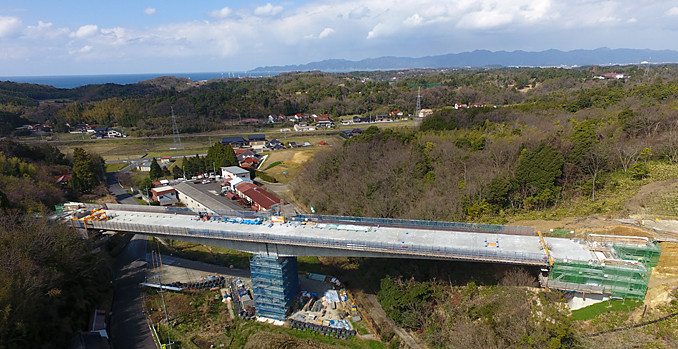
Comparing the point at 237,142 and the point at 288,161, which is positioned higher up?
the point at 237,142

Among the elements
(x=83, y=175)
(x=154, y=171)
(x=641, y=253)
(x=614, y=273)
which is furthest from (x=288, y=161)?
(x=641, y=253)

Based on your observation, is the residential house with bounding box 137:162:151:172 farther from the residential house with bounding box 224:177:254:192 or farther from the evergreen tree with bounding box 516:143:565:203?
the evergreen tree with bounding box 516:143:565:203

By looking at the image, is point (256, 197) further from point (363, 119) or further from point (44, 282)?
point (363, 119)

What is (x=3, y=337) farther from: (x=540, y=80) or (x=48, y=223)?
(x=540, y=80)

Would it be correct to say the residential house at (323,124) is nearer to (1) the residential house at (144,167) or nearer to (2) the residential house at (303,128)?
(2) the residential house at (303,128)


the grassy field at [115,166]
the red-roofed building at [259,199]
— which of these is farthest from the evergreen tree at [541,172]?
the grassy field at [115,166]
